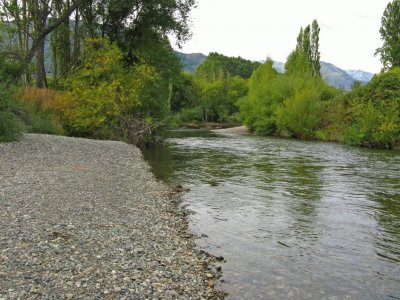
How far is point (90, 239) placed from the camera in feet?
26.3

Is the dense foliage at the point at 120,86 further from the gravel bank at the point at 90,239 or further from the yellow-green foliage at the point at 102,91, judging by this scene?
the gravel bank at the point at 90,239

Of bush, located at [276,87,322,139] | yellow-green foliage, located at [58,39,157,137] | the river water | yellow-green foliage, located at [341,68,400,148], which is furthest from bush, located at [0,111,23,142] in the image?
bush, located at [276,87,322,139]

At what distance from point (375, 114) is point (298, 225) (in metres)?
28.0

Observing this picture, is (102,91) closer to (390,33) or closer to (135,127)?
(135,127)

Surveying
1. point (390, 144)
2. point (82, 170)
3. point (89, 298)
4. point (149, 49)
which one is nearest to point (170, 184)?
point (82, 170)

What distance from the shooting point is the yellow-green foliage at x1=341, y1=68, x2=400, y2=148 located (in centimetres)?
3378

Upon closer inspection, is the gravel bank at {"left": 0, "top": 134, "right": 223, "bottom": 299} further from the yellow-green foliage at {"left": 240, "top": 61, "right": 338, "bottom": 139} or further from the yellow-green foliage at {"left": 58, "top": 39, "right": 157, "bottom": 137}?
the yellow-green foliage at {"left": 240, "top": 61, "right": 338, "bottom": 139}

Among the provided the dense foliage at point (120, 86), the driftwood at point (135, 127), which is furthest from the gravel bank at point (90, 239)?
the driftwood at point (135, 127)

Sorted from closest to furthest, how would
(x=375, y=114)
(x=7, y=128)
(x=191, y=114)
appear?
1. (x=7, y=128)
2. (x=375, y=114)
3. (x=191, y=114)

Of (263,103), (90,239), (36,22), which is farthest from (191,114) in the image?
(90,239)

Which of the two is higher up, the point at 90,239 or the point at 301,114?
the point at 301,114

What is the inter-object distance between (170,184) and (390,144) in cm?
2448

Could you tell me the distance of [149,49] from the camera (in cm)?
3272

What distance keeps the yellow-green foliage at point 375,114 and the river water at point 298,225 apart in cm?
1362
